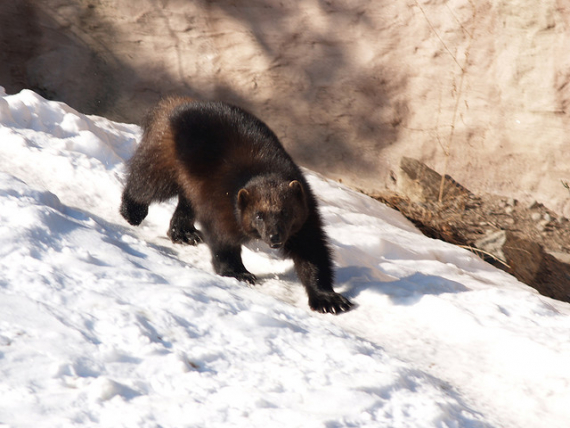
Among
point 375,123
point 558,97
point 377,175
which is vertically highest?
point 558,97

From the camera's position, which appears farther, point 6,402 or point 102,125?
point 102,125

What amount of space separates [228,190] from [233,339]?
140cm

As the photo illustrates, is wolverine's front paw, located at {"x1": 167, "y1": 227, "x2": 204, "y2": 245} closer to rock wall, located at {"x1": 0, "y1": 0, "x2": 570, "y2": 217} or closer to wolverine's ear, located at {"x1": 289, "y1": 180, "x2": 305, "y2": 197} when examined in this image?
wolverine's ear, located at {"x1": 289, "y1": 180, "x2": 305, "y2": 197}

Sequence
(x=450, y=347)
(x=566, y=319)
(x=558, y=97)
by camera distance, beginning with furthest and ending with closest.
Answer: (x=558, y=97) → (x=566, y=319) → (x=450, y=347)

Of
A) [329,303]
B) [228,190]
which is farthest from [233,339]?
[228,190]

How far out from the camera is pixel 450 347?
136 inches

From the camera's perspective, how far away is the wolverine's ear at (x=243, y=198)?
3.88 meters

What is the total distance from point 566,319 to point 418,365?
3.57ft

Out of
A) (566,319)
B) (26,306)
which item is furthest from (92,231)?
(566,319)

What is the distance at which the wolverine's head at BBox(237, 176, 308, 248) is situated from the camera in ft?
12.5

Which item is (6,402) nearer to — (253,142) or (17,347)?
(17,347)

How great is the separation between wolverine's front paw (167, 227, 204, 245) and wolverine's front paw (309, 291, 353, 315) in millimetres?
1087

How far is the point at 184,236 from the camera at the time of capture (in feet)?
14.8

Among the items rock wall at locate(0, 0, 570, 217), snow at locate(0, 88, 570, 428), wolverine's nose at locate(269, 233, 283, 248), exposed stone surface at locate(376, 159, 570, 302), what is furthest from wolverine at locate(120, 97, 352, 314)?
rock wall at locate(0, 0, 570, 217)
